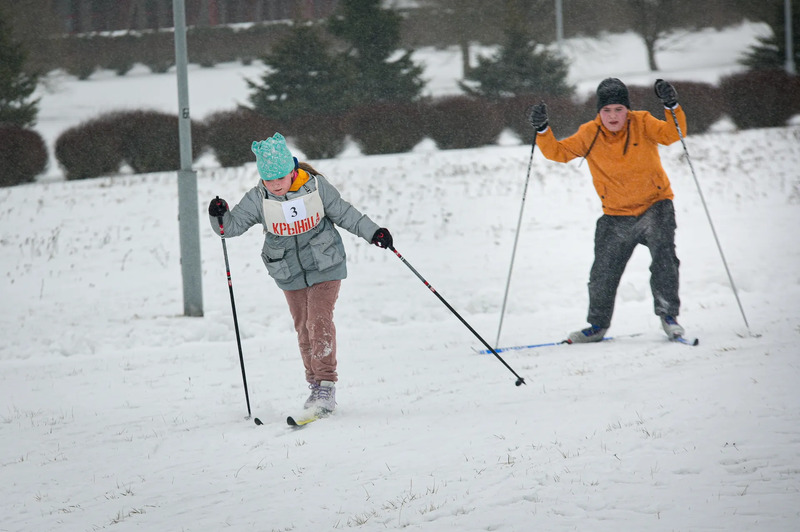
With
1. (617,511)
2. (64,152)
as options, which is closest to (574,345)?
(617,511)

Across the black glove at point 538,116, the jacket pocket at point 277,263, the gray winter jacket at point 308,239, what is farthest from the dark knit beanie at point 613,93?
the jacket pocket at point 277,263

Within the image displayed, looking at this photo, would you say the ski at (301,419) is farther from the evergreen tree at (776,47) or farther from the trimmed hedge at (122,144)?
the evergreen tree at (776,47)

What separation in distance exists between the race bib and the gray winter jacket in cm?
5

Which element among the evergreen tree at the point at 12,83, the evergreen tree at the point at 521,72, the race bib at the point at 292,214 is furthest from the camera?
the evergreen tree at the point at 521,72

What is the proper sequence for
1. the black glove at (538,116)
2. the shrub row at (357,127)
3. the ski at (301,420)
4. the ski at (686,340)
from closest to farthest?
the ski at (301,420), the ski at (686,340), the black glove at (538,116), the shrub row at (357,127)

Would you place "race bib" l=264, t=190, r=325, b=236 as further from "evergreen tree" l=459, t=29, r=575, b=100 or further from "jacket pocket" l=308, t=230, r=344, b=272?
"evergreen tree" l=459, t=29, r=575, b=100

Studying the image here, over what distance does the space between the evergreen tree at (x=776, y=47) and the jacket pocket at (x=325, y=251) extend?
95.5ft

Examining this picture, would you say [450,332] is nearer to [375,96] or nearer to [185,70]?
[185,70]

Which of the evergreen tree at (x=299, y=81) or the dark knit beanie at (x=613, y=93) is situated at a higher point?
the evergreen tree at (x=299, y=81)

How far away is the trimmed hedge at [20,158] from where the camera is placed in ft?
61.4

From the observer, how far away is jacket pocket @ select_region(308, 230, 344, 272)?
493cm

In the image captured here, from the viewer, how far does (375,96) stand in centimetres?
2562

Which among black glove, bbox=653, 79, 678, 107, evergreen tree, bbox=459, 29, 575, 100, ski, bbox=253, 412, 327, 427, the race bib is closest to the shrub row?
evergreen tree, bbox=459, 29, 575, 100

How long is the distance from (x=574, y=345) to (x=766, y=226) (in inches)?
275
